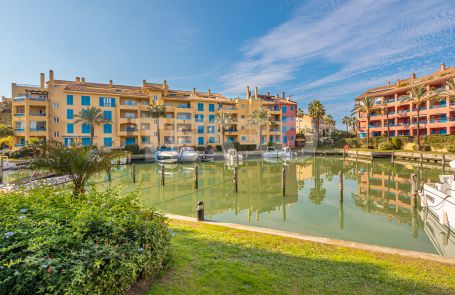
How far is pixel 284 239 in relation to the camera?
804 centimetres

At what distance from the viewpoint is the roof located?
52.4 metres

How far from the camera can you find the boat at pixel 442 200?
39.5 ft

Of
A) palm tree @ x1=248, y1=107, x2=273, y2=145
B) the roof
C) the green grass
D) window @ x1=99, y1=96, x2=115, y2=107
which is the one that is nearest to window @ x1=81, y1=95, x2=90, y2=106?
window @ x1=99, y1=96, x2=115, y2=107

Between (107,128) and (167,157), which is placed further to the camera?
(107,128)

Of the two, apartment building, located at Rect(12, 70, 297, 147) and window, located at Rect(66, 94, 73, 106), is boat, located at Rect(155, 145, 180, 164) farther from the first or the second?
window, located at Rect(66, 94, 73, 106)

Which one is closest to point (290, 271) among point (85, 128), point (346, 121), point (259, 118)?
point (85, 128)

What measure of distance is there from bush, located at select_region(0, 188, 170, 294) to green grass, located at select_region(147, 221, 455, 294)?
831 mm

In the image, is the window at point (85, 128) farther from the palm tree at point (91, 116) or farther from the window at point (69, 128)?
the palm tree at point (91, 116)

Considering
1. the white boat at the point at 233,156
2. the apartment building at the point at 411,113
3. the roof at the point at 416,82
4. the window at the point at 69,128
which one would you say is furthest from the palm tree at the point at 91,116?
the roof at the point at 416,82

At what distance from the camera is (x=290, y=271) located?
573cm

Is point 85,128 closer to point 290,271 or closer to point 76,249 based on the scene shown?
point 76,249

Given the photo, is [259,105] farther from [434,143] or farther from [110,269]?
[110,269]

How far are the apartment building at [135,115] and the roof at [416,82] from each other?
2518cm

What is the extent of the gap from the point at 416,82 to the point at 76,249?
77.9m
